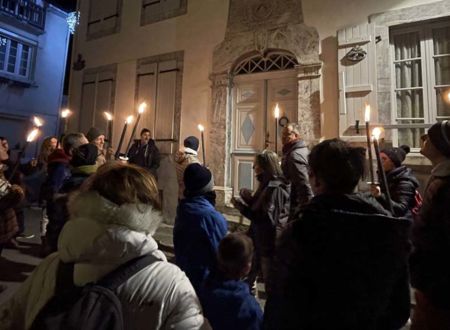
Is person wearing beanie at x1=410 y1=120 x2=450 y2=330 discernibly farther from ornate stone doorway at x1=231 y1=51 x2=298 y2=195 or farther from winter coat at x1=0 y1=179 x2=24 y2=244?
ornate stone doorway at x1=231 y1=51 x2=298 y2=195

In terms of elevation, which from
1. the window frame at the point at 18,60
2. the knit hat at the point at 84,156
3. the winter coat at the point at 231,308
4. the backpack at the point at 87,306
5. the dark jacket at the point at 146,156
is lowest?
the winter coat at the point at 231,308

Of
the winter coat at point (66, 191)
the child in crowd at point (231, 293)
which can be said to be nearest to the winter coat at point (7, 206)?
the winter coat at point (66, 191)

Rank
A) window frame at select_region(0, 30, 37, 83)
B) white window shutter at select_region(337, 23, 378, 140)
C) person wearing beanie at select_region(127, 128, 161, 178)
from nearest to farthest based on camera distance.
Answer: white window shutter at select_region(337, 23, 378, 140) → person wearing beanie at select_region(127, 128, 161, 178) → window frame at select_region(0, 30, 37, 83)

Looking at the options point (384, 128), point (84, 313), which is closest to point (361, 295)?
point (84, 313)

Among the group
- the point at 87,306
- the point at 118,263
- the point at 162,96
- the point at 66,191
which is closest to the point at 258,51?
the point at 162,96

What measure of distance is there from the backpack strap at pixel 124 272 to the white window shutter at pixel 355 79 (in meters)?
5.03

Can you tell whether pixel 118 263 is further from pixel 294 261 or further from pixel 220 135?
pixel 220 135

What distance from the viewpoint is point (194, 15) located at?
291 inches

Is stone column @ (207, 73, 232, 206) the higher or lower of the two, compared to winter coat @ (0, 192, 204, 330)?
higher

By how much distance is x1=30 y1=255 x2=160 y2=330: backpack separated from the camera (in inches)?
36.9

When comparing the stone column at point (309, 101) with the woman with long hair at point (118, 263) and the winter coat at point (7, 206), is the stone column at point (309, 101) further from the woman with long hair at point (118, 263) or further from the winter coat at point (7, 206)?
the woman with long hair at point (118, 263)

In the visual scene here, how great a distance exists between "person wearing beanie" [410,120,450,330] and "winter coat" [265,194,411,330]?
23.0 inches

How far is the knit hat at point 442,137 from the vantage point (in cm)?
196

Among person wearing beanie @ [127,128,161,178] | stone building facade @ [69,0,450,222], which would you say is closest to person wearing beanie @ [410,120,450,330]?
stone building facade @ [69,0,450,222]
